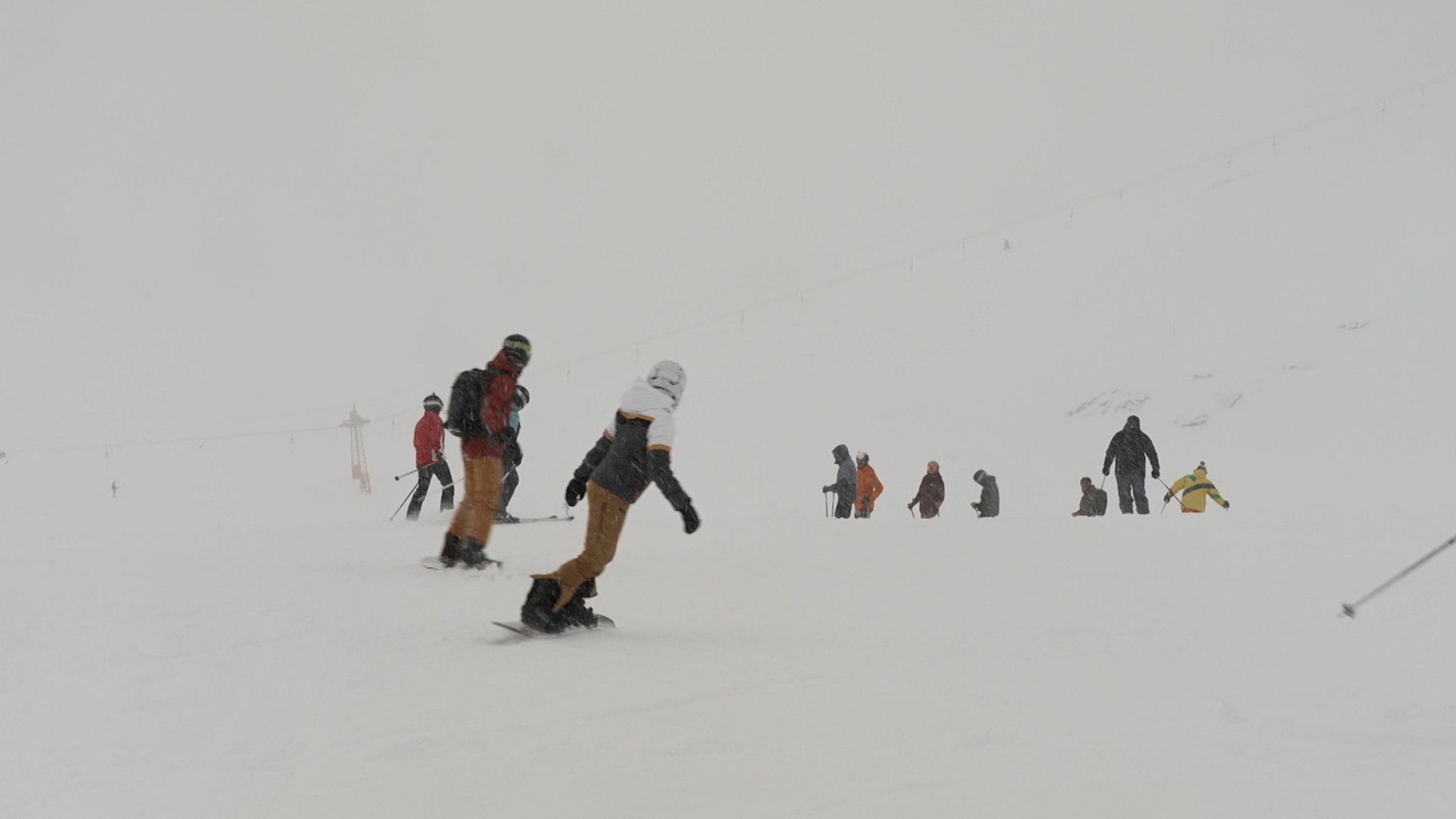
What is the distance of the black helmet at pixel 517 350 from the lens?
24.9ft

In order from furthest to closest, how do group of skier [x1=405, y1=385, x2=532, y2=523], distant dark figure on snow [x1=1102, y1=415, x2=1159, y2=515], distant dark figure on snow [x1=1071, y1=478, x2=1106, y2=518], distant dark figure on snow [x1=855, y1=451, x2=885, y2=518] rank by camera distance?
distant dark figure on snow [x1=855, y1=451, x2=885, y2=518], distant dark figure on snow [x1=1071, y1=478, x2=1106, y2=518], distant dark figure on snow [x1=1102, y1=415, x2=1159, y2=515], group of skier [x1=405, y1=385, x2=532, y2=523]

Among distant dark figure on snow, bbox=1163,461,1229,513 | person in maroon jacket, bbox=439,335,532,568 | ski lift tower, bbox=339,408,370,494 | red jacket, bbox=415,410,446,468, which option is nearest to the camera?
person in maroon jacket, bbox=439,335,532,568

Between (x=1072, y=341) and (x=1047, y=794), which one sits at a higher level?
(x=1072, y=341)

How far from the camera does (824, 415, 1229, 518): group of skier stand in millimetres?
13742

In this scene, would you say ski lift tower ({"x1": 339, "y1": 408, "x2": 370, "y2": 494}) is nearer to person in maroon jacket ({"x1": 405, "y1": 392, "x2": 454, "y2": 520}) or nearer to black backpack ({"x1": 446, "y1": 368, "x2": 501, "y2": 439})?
person in maroon jacket ({"x1": 405, "y1": 392, "x2": 454, "y2": 520})

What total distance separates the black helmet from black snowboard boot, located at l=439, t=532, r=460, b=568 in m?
1.48

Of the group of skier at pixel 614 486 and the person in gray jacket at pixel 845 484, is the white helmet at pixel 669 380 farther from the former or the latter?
the person in gray jacket at pixel 845 484

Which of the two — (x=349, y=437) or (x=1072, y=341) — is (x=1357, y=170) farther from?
(x=349, y=437)

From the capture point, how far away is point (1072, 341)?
30.2 metres

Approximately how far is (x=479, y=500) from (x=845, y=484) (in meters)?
9.19

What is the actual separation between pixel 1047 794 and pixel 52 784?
3.17 meters

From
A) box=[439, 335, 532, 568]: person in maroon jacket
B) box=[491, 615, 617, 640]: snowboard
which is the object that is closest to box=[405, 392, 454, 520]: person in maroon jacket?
box=[439, 335, 532, 568]: person in maroon jacket

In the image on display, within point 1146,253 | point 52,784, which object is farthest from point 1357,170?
point 52,784

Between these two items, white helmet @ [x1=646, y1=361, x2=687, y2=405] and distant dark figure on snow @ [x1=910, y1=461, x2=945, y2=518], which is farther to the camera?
distant dark figure on snow @ [x1=910, y1=461, x2=945, y2=518]
